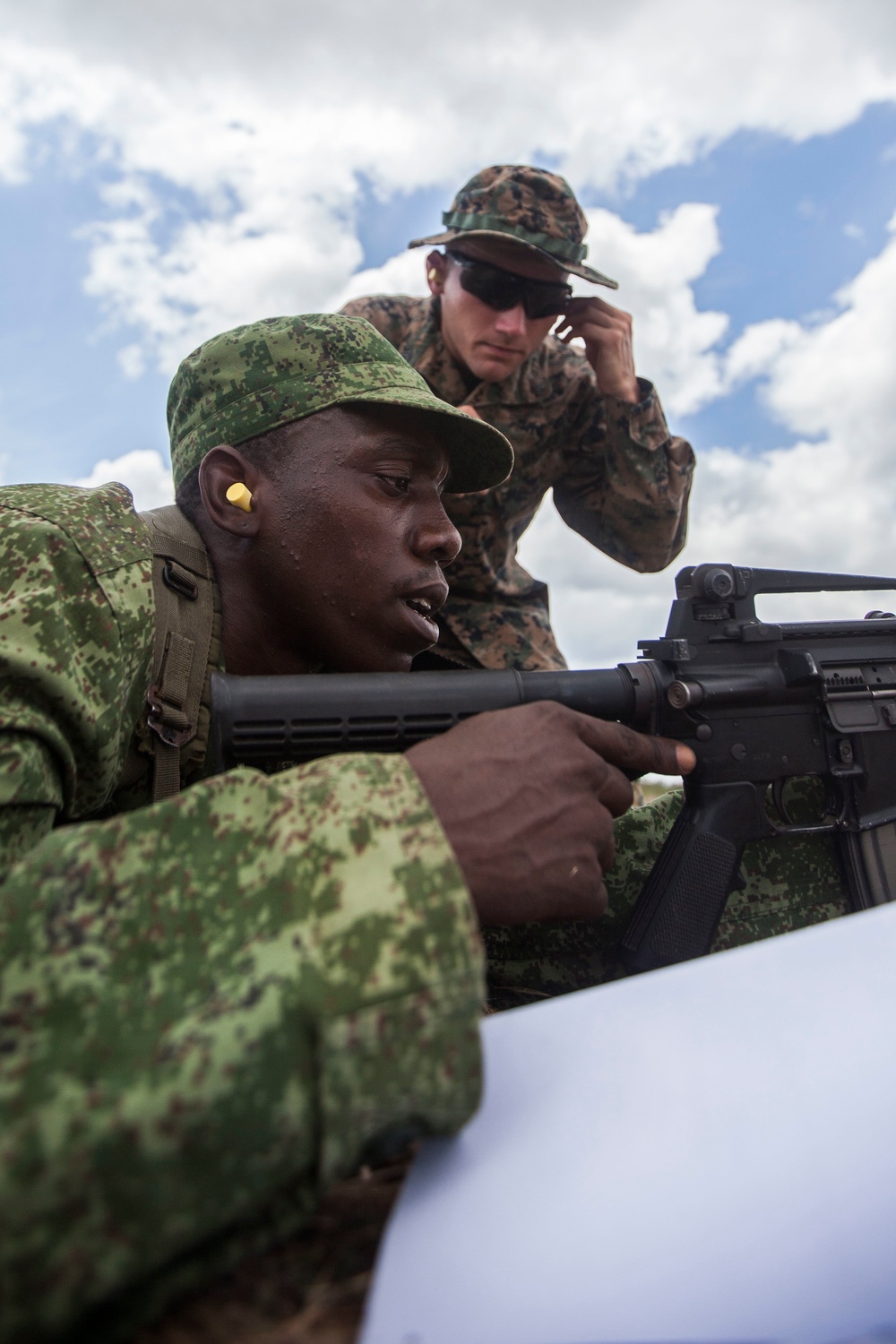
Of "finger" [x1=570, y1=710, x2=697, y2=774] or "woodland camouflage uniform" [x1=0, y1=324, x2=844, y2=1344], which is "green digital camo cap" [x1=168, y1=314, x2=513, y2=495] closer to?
"finger" [x1=570, y1=710, x2=697, y2=774]

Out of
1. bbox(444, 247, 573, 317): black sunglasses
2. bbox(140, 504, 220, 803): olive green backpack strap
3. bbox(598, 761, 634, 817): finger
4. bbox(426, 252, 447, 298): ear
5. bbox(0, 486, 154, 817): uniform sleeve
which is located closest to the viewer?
bbox(0, 486, 154, 817): uniform sleeve

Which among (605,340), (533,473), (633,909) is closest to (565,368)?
(605,340)

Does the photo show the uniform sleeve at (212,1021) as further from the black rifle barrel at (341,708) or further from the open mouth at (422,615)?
the open mouth at (422,615)

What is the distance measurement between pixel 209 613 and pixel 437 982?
1.40 m

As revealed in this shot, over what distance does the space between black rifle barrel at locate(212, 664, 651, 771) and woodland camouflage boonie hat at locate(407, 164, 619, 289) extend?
2.60 meters

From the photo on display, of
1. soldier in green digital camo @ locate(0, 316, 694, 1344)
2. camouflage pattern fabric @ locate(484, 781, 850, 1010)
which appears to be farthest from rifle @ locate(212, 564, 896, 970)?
soldier in green digital camo @ locate(0, 316, 694, 1344)

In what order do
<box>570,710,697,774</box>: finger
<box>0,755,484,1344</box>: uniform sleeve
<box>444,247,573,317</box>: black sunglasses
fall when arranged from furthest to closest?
<box>444,247,573,317</box>: black sunglasses → <box>570,710,697,774</box>: finger → <box>0,755,484,1344</box>: uniform sleeve

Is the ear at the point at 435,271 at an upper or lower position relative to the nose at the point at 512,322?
upper

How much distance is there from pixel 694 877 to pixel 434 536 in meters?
1.01

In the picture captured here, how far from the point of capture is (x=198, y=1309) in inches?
31.9

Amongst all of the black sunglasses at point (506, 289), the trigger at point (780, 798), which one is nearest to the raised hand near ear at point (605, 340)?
the black sunglasses at point (506, 289)

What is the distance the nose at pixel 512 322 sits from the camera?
151 inches

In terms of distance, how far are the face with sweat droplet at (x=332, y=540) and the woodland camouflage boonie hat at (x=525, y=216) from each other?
1815mm

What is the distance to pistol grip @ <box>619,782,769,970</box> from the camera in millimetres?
2072
